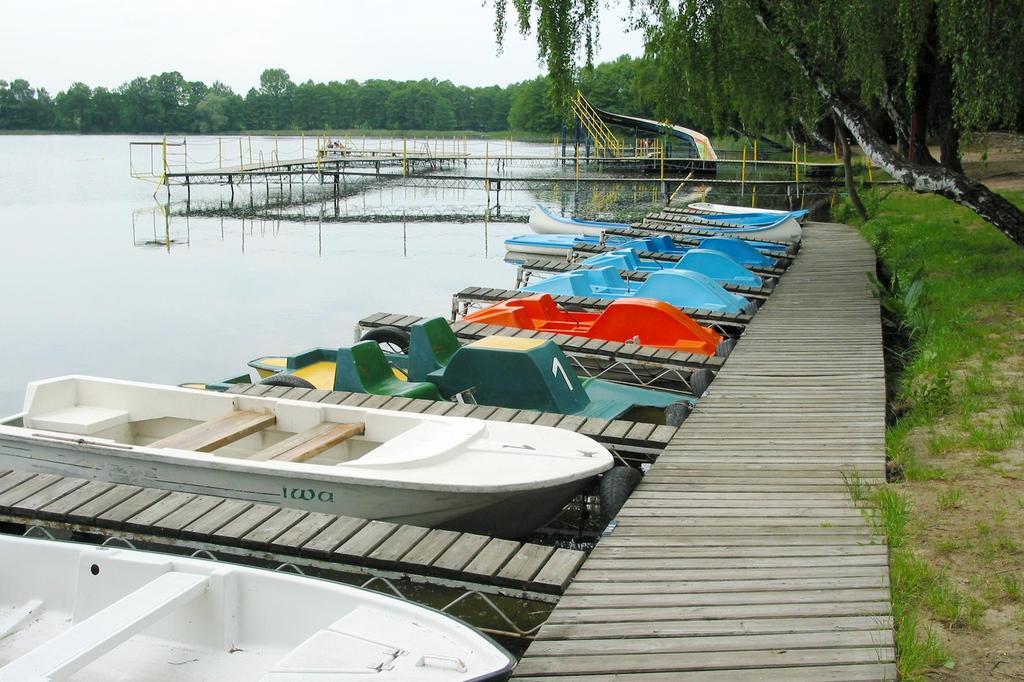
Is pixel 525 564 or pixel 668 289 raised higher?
pixel 668 289

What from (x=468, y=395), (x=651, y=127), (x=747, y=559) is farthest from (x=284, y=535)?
(x=651, y=127)

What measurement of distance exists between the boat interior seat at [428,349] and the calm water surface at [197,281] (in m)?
5.50

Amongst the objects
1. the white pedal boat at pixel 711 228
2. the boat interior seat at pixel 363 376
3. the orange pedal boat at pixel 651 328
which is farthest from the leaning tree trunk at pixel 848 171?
the boat interior seat at pixel 363 376

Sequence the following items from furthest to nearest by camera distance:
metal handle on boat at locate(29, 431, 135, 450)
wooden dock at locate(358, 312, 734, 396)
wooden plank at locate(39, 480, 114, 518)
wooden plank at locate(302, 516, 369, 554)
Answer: wooden dock at locate(358, 312, 734, 396) < metal handle on boat at locate(29, 431, 135, 450) < wooden plank at locate(39, 480, 114, 518) < wooden plank at locate(302, 516, 369, 554)

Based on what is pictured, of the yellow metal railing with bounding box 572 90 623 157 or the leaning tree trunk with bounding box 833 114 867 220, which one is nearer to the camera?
the leaning tree trunk with bounding box 833 114 867 220

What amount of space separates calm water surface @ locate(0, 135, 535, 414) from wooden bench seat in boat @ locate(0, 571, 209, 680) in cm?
961

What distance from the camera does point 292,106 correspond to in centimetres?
11094

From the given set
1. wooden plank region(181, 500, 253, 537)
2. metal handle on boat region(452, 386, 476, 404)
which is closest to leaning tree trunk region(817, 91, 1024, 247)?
metal handle on boat region(452, 386, 476, 404)

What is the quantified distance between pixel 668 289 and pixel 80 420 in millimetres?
7777

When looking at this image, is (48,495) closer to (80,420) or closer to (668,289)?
(80,420)

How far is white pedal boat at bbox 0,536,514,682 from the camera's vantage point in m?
3.67

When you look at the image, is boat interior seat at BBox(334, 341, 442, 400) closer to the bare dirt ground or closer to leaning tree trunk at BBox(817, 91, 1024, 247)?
leaning tree trunk at BBox(817, 91, 1024, 247)

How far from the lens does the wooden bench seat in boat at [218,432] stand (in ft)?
21.3

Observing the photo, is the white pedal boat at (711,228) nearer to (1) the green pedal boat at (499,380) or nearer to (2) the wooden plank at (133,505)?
(1) the green pedal boat at (499,380)
